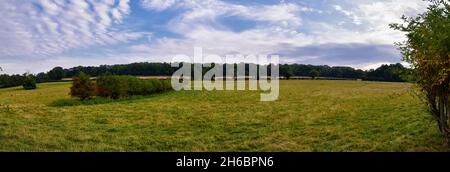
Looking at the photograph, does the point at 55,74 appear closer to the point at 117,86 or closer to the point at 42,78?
the point at 42,78

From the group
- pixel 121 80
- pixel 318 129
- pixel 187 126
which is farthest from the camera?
pixel 121 80

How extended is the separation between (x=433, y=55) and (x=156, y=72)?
375 ft

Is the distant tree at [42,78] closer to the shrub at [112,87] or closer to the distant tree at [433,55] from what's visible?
the shrub at [112,87]

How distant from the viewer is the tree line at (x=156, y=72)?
387 ft

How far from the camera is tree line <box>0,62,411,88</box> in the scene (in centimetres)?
11788

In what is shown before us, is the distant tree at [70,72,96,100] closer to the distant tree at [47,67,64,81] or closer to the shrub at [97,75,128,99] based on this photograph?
the shrub at [97,75,128,99]

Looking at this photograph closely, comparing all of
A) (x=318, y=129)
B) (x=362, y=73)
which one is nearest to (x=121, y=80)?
(x=318, y=129)

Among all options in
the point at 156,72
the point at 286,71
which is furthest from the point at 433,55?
the point at 286,71

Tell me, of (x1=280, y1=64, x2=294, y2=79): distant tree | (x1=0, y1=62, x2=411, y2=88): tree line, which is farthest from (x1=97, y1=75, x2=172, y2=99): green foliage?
(x1=280, y1=64, x2=294, y2=79): distant tree

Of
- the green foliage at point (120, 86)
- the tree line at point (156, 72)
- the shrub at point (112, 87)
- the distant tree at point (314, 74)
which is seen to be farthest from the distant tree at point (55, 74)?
the distant tree at point (314, 74)

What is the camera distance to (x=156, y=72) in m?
122
